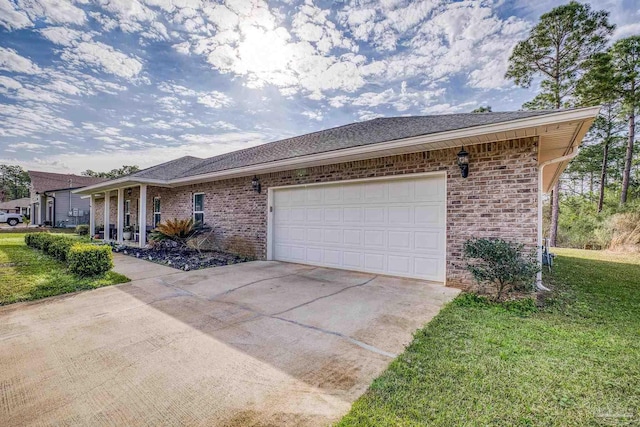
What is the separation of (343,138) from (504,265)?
194 inches

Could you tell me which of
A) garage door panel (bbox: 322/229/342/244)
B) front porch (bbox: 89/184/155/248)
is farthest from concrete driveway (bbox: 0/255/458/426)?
front porch (bbox: 89/184/155/248)

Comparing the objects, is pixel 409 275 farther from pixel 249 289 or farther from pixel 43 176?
pixel 43 176

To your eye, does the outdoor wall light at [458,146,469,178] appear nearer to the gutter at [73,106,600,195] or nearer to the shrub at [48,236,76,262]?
the gutter at [73,106,600,195]

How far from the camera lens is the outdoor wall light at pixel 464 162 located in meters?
5.17

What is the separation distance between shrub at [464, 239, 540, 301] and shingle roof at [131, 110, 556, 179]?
2.03m

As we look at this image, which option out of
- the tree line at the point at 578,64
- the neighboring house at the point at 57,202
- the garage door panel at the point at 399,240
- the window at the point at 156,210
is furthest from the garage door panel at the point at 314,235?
the neighboring house at the point at 57,202

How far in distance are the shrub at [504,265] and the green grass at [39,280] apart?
6.91 metres

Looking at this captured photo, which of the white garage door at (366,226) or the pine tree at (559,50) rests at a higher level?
the pine tree at (559,50)

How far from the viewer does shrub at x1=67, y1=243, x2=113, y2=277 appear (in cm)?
612

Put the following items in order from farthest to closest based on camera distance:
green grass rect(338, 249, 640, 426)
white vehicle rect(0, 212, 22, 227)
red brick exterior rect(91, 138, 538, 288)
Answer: white vehicle rect(0, 212, 22, 227)
red brick exterior rect(91, 138, 538, 288)
green grass rect(338, 249, 640, 426)

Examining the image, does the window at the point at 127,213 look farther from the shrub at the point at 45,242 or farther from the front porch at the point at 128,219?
the shrub at the point at 45,242

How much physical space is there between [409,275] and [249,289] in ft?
11.1

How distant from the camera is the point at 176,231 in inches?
345

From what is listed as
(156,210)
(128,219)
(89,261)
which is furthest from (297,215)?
(128,219)
